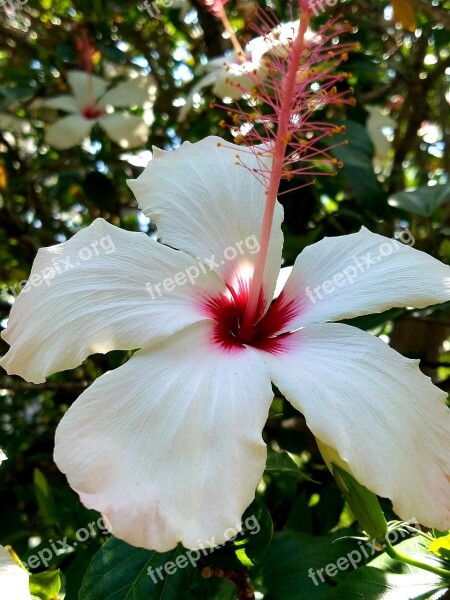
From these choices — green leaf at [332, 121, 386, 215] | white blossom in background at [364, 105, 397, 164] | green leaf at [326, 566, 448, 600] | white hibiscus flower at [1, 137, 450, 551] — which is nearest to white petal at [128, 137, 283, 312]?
white hibiscus flower at [1, 137, 450, 551]

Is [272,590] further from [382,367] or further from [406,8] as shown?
[406,8]

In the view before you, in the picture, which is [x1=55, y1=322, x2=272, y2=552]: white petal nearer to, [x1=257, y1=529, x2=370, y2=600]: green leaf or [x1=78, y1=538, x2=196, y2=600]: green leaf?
[x1=78, y1=538, x2=196, y2=600]: green leaf

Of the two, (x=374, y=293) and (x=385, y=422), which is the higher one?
(x=374, y=293)

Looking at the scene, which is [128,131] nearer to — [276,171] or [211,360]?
[276,171]

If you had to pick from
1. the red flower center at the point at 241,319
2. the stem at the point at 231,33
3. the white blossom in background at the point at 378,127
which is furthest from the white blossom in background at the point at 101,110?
the red flower center at the point at 241,319

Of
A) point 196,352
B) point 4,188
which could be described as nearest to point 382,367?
point 196,352

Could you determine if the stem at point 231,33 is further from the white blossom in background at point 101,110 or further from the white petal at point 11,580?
the white petal at point 11,580
